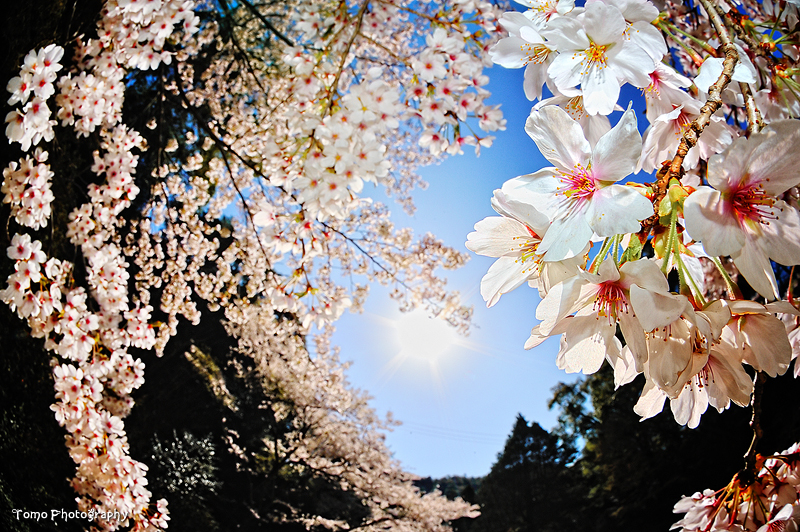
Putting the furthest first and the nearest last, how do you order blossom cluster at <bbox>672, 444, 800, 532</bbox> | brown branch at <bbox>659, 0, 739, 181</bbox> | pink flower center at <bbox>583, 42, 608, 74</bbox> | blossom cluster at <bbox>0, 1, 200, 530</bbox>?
blossom cluster at <bbox>0, 1, 200, 530</bbox> < blossom cluster at <bbox>672, 444, 800, 532</bbox> < pink flower center at <bbox>583, 42, 608, 74</bbox> < brown branch at <bbox>659, 0, 739, 181</bbox>

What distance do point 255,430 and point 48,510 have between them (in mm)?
3486

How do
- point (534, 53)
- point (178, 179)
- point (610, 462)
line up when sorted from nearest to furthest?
point (534, 53), point (178, 179), point (610, 462)

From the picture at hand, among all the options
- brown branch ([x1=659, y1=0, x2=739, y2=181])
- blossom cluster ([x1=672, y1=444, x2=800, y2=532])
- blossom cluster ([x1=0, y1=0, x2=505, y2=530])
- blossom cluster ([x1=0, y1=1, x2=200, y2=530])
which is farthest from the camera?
blossom cluster ([x1=0, y1=1, x2=200, y2=530])

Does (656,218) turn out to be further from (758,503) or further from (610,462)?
(610,462)

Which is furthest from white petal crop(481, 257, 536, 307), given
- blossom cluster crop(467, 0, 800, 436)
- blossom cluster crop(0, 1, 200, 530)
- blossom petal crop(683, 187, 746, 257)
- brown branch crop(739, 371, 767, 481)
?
blossom cluster crop(0, 1, 200, 530)

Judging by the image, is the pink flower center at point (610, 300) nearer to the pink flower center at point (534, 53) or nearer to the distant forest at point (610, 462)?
the pink flower center at point (534, 53)

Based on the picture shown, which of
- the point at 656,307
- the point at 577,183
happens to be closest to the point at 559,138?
the point at 577,183

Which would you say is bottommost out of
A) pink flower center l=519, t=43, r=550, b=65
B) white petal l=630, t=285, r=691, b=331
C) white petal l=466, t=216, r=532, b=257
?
white petal l=630, t=285, r=691, b=331

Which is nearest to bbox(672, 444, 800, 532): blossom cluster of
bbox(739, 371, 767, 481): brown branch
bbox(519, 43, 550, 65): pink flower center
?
bbox(739, 371, 767, 481): brown branch

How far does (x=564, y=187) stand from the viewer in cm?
33

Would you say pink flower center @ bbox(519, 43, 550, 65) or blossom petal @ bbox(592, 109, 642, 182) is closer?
blossom petal @ bbox(592, 109, 642, 182)

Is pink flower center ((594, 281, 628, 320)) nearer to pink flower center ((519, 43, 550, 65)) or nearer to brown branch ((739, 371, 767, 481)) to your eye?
brown branch ((739, 371, 767, 481))

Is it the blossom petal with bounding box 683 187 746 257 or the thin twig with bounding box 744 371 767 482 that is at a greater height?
the blossom petal with bounding box 683 187 746 257

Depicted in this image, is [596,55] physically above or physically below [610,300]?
above
